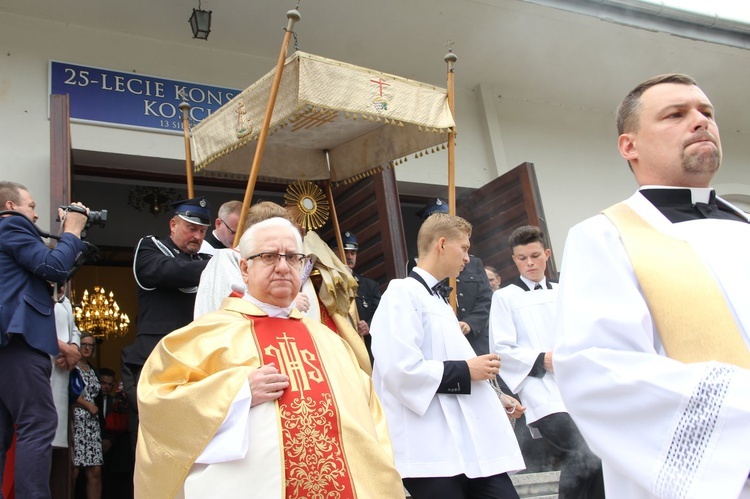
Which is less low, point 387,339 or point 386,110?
point 386,110

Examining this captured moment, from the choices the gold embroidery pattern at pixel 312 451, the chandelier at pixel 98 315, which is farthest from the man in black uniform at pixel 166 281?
the chandelier at pixel 98 315

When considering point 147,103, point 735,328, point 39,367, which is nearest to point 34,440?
point 39,367

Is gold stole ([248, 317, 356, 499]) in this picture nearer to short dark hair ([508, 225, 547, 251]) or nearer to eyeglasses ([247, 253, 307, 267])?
eyeglasses ([247, 253, 307, 267])

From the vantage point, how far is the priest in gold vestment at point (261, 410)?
2449mm

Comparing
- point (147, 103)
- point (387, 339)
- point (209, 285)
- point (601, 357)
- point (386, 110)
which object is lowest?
point (601, 357)

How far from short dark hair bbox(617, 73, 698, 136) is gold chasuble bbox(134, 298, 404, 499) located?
52.4 inches

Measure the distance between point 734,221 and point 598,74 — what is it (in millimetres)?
6992

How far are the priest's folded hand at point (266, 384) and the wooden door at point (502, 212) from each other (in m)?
4.73

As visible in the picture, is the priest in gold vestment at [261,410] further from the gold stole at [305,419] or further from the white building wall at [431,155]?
the white building wall at [431,155]

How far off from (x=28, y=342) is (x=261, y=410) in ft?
6.09

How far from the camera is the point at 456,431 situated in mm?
3312

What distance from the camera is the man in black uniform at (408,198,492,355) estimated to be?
17.6 ft

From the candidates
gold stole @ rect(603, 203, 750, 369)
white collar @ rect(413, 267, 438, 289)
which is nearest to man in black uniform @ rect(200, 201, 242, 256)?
white collar @ rect(413, 267, 438, 289)

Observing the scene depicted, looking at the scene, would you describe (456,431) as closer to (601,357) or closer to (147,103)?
(601,357)
